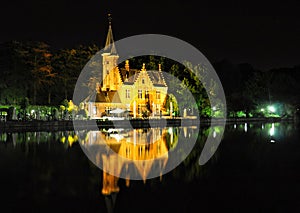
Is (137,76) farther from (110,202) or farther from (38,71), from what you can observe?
(110,202)

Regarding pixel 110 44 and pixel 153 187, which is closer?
pixel 153 187

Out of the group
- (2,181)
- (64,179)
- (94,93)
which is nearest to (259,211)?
(64,179)

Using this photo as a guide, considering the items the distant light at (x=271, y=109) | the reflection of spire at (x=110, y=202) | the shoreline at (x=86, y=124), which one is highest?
the distant light at (x=271, y=109)

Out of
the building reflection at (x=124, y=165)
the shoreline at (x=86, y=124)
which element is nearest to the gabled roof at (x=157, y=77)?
the shoreline at (x=86, y=124)

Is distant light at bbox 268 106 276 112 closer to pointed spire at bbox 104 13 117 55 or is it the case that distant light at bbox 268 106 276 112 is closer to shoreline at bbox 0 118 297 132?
shoreline at bbox 0 118 297 132

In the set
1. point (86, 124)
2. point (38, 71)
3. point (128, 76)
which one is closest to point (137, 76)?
point (128, 76)

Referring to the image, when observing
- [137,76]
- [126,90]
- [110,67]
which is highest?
[110,67]

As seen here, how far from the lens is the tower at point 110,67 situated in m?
44.0

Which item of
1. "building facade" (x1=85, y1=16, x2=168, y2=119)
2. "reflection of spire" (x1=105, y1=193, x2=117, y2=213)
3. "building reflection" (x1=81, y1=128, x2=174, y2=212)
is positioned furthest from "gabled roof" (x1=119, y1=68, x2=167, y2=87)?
"reflection of spire" (x1=105, y1=193, x2=117, y2=213)

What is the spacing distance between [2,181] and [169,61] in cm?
4299

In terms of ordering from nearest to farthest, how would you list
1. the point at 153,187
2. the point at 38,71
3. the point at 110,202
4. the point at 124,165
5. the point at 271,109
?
the point at 110,202 → the point at 153,187 → the point at 124,165 → the point at 38,71 → the point at 271,109

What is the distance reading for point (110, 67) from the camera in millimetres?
45250

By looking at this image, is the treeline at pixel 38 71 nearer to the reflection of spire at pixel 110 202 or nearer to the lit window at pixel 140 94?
the lit window at pixel 140 94

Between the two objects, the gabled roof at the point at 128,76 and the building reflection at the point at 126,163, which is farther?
the gabled roof at the point at 128,76
